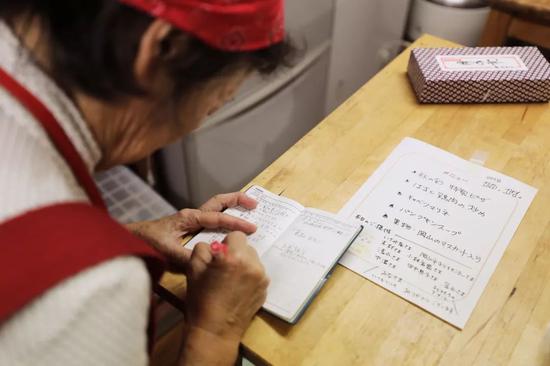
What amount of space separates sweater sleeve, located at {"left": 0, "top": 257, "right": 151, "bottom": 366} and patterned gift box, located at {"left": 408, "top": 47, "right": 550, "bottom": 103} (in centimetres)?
79

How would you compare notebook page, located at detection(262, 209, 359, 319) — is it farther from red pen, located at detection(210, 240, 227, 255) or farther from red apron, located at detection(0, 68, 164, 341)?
red apron, located at detection(0, 68, 164, 341)

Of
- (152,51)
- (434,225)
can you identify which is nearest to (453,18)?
(434,225)

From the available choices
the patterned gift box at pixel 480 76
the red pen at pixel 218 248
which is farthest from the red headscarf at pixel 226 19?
the patterned gift box at pixel 480 76

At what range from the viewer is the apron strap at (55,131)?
0.45 meters

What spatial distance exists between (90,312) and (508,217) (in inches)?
27.1

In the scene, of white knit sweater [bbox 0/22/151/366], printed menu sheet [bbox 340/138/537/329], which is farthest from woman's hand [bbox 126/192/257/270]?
white knit sweater [bbox 0/22/151/366]

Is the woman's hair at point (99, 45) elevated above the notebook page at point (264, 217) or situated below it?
above

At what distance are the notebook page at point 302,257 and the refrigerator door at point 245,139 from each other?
735mm

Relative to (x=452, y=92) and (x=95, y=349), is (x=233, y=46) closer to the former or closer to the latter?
(x=95, y=349)

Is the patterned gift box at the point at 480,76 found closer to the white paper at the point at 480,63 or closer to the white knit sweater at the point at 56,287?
the white paper at the point at 480,63

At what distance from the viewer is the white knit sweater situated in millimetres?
416

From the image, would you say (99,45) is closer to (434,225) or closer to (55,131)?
(55,131)

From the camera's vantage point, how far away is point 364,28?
1.87 m

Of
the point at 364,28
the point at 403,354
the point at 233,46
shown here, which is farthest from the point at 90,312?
the point at 364,28
